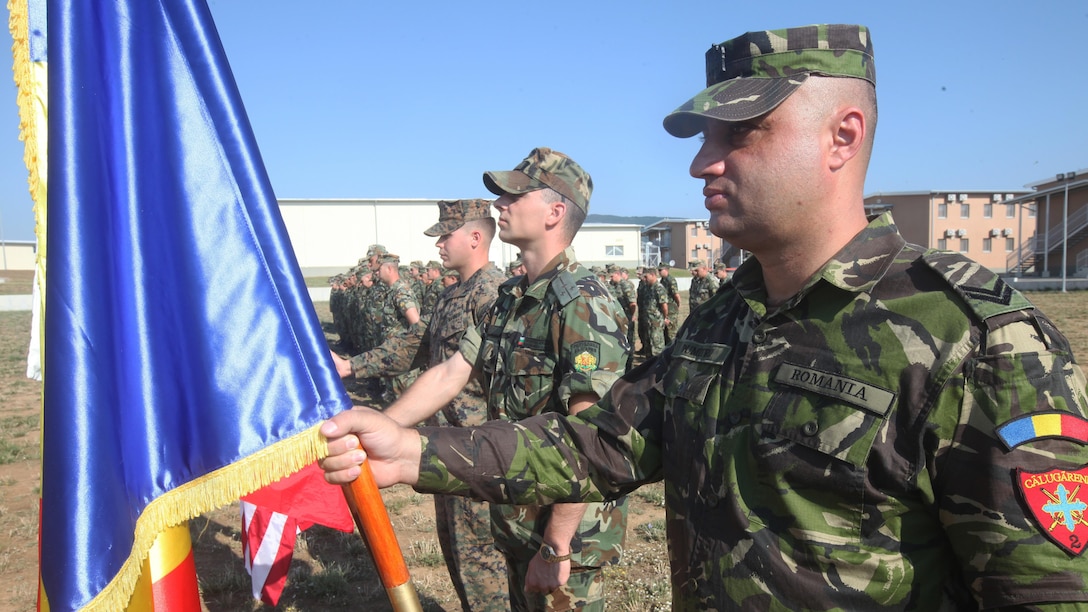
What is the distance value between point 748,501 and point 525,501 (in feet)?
2.09

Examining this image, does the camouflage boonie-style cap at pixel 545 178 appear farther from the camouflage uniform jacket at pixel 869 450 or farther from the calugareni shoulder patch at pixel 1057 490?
the calugareni shoulder patch at pixel 1057 490

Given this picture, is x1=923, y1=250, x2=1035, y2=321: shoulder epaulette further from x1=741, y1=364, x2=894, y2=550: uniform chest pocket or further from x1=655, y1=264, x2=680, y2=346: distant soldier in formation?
x1=655, y1=264, x2=680, y2=346: distant soldier in formation

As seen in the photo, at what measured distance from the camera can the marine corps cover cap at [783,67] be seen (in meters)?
1.63

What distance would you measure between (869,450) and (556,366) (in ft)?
5.80

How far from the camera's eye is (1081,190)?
136 feet

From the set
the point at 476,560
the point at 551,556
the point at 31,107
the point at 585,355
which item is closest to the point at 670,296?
the point at 476,560

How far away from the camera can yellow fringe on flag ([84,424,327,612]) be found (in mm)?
1799

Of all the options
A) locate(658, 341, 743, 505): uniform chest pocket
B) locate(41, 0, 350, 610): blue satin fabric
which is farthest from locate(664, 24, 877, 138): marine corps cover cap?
locate(41, 0, 350, 610): blue satin fabric

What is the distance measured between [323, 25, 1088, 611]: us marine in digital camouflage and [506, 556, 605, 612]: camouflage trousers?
1.27m

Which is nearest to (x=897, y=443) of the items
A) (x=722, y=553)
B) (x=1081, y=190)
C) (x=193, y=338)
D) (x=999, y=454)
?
(x=999, y=454)

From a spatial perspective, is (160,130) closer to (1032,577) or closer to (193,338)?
(193,338)

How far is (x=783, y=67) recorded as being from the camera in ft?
5.43

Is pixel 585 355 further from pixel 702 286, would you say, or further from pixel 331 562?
pixel 702 286

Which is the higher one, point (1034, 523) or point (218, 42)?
point (218, 42)
